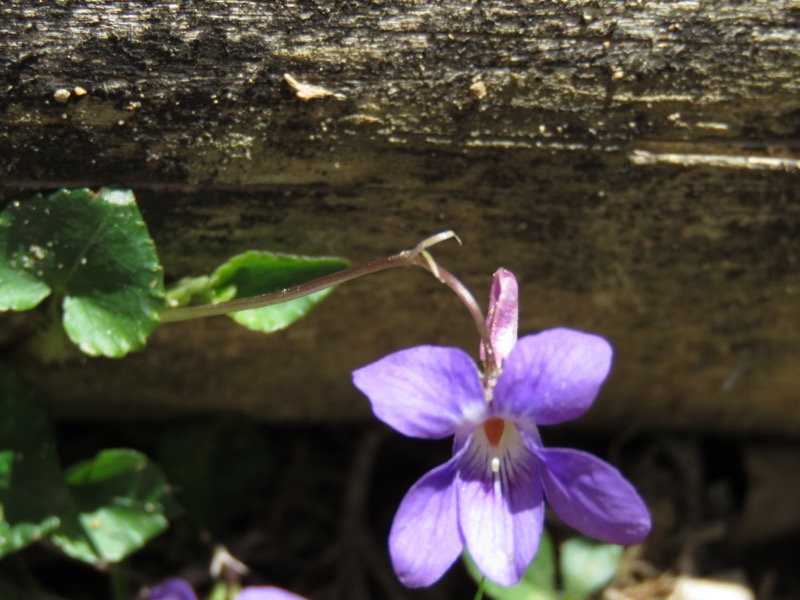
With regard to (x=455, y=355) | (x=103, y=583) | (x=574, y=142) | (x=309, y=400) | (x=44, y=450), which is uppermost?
(x=574, y=142)

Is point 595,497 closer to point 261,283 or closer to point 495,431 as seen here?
point 495,431

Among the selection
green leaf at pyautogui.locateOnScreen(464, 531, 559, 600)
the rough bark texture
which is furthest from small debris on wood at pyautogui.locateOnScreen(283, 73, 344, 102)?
green leaf at pyautogui.locateOnScreen(464, 531, 559, 600)

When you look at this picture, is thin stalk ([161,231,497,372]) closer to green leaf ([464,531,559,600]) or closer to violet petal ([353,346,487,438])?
violet petal ([353,346,487,438])

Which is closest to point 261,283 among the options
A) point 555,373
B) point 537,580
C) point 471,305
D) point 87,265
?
point 87,265

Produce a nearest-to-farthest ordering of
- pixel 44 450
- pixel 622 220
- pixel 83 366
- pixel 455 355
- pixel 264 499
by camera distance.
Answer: pixel 455 355 → pixel 622 220 → pixel 44 450 → pixel 83 366 → pixel 264 499

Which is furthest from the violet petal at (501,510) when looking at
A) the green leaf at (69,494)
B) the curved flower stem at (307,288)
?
the green leaf at (69,494)

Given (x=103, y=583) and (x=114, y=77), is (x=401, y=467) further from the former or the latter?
(x=114, y=77)

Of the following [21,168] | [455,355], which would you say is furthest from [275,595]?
[21,168]
